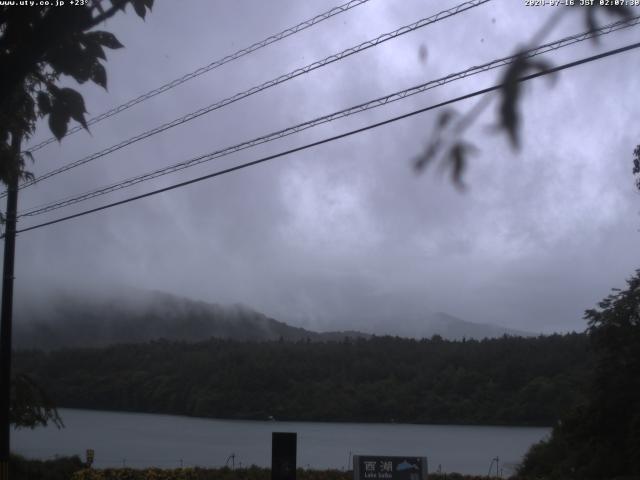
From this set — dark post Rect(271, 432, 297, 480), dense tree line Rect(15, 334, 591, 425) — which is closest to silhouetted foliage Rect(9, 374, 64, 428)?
dark post Rect(271, 432, 297, 480)

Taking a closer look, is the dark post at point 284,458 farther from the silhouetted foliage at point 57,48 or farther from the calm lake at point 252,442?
the calm lake at point 252,442

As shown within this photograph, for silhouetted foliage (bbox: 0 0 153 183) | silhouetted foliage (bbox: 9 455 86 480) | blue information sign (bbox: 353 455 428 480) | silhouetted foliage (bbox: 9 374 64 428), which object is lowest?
silhouetted foliage (bbox: 9 455 86 480)

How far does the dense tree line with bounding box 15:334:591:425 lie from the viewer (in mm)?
29266

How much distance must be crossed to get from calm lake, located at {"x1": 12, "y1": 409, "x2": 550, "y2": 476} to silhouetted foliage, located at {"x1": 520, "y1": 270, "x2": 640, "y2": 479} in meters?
3.19

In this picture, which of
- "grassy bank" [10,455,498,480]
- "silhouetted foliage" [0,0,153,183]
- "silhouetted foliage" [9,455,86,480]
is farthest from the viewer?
"silhouetted foliage" [9,455,86,480]

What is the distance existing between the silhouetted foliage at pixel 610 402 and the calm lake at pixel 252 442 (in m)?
3.19

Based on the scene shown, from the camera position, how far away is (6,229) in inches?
665

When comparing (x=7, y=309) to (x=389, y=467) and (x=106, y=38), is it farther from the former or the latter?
(x=106, y=38)

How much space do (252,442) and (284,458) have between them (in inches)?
668

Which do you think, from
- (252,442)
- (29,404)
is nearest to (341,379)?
(252,442)

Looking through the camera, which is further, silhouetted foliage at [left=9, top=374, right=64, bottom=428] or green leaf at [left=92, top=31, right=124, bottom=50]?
silhouetted foliage at [left=9, top=374, right=64, bottom=428]

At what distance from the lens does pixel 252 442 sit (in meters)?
29.2

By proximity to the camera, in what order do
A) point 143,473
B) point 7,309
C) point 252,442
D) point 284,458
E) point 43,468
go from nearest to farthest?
point 284,458 < point 7,309 < point 143,473 < point 43,468 < point 252,442

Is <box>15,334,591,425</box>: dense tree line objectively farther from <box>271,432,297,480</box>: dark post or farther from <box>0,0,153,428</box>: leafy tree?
<box>0,0,153,428</box>: leafy tree
